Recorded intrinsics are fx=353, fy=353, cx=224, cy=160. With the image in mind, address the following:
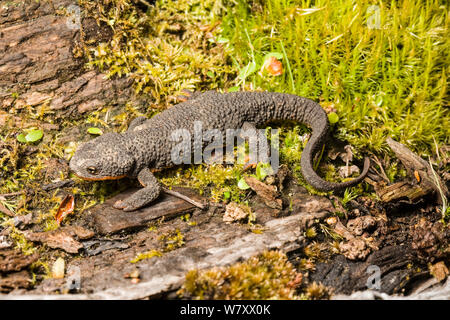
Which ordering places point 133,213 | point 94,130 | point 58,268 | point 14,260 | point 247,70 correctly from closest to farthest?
1. point 14,260
2. point 58,268
3. point 133,213
4. point 94,130
5. point 247,70

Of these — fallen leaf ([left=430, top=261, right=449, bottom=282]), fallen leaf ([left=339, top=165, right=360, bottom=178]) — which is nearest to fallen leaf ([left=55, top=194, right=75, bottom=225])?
fallen leaf ([left=339, top=165, right=360, bottom=178])

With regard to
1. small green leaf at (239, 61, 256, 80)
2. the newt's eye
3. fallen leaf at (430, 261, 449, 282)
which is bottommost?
fallen leaf at (430, 261, 449, 282)

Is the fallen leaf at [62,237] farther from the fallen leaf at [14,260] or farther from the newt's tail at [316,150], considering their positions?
the newt's tail at [316,150]

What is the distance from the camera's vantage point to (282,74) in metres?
4.70

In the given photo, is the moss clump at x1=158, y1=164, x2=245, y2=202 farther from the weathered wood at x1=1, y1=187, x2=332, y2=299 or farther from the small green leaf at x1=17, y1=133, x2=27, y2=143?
the small green leaf at x1=17, y1=133, x2=27, y2=143

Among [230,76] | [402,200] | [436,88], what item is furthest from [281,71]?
[402,200]

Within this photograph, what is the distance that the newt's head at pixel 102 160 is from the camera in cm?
381

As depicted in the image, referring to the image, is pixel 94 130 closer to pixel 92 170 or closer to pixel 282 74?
pixel 92 170

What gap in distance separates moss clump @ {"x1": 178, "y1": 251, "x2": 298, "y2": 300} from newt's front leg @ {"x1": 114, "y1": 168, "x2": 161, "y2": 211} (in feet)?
3.80

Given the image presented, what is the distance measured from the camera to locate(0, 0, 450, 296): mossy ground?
412 cm

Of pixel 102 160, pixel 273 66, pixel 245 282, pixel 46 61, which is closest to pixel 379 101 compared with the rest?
pixel 273 66

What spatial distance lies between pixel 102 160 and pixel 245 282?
6.63 ft

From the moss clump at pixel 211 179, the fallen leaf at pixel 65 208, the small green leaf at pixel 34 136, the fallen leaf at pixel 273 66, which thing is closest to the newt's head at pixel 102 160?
the fallen leaf at pixel 65 208

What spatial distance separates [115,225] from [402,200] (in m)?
3.18
